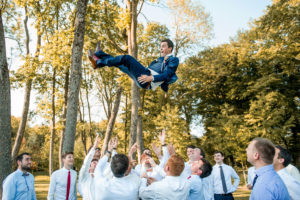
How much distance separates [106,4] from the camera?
38.1 feet

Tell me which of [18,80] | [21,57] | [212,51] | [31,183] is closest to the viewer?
[31,183]

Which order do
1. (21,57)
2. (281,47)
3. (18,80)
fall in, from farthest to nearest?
(281,47), (21,57), (18,80)

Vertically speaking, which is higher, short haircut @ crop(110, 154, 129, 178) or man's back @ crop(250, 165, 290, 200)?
short haircut @ crop(110, 154, 129, 178)

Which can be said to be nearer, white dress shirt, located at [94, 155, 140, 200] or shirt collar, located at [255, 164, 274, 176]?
shirt collar, located at [255, 164, 274, 176]

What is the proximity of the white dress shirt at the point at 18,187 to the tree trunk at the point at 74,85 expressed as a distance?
5.23 feet

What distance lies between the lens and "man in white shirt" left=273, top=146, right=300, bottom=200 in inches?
128

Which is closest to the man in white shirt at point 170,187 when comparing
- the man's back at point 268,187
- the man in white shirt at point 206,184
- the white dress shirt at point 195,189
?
the white dress shirt at point 195,189

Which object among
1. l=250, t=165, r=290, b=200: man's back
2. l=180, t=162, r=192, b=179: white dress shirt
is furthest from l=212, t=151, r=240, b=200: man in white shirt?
l=250, t=165, r=290, b=200: man's back

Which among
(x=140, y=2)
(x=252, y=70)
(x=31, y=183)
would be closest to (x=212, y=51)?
(x=252, y=70)

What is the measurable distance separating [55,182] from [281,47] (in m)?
18.8

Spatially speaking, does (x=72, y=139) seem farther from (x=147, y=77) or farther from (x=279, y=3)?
(x=279, y=3)

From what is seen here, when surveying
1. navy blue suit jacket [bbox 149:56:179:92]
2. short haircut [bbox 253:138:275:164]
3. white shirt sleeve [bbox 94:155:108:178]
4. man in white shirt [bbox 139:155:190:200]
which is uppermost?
navy blue suit jacket [bbox 149:56:179:92]

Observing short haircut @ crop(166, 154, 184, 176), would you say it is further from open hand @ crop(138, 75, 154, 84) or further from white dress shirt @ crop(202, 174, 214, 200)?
white dress shirt @ crop(202, 174, 214, 200)

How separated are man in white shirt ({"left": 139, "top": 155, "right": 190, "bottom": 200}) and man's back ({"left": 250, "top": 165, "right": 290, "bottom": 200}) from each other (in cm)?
101
